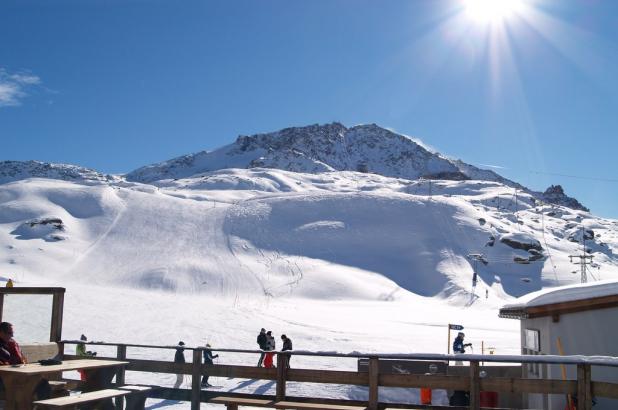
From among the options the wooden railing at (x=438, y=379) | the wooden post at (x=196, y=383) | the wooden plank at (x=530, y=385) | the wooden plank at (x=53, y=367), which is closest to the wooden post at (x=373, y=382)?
the wooden railing at (x=438, y=379)

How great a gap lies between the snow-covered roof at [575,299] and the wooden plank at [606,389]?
12.4 ft

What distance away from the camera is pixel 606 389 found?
7.07 metres

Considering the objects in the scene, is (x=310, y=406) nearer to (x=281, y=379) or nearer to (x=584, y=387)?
(x=281, y=379)

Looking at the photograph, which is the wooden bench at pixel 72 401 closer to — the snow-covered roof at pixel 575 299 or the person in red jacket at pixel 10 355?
the person in red jacket at pixel 10 355

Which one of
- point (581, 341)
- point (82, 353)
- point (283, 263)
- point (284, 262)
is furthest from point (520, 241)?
point (82, 353)

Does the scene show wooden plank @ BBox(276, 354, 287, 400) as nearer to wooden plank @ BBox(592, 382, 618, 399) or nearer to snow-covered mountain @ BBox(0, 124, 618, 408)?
wooden plank @ BBox(592, 382, 618, 399)

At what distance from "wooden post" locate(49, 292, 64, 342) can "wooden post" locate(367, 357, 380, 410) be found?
5.52 meters

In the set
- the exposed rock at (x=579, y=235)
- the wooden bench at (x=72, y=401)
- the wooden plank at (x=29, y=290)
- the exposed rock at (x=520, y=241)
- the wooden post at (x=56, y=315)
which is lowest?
the wooden bench at (x=72, y=401)

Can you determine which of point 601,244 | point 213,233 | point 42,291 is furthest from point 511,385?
point 601,244

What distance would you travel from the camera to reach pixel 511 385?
753 cm

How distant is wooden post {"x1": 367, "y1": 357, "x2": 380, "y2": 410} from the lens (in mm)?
7852

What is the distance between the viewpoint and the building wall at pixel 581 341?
10758 millimetres

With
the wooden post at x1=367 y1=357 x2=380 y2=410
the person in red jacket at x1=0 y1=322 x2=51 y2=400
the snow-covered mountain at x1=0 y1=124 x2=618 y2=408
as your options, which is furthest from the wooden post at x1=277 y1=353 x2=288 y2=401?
the snow-covered mountain at x1=0 y1=124 x2=618 y2=408

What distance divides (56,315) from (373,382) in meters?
5.85
